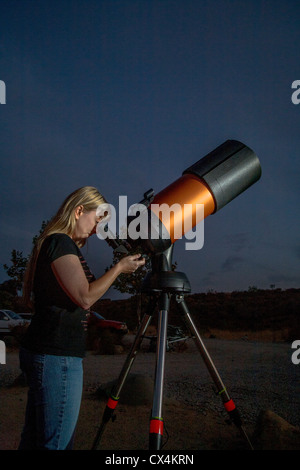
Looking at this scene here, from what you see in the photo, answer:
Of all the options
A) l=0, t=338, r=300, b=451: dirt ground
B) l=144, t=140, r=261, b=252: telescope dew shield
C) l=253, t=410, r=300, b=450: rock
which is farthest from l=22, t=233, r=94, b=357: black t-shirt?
l=253, t=410, r=300, b=450: rock

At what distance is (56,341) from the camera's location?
5.38 ft

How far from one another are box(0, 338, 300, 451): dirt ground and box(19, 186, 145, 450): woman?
150 cm

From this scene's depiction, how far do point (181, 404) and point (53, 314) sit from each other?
12.7ft

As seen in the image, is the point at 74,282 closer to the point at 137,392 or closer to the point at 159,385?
the point at 159,385

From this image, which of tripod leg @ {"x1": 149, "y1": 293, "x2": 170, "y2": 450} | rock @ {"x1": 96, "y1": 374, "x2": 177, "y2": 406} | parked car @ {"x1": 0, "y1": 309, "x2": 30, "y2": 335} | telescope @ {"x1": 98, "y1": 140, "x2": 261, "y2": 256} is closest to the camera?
tripod leg @ {"x1": 149, "y1": 293, "x2": 170, "y2": 450}

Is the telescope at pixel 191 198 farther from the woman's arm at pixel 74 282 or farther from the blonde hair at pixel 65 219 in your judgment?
the woman's arm at pixel 74 282

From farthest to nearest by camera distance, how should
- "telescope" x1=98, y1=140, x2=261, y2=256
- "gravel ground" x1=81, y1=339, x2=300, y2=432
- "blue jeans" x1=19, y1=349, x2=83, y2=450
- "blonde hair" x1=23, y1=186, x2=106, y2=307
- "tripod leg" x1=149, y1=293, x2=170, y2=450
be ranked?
"gravel ground" x1=81, y1=339, x2=300, y2=432 → "telescope" x1=98, y1=140, x2=261, y2=256 → "blonde hair" x1=23, y1=186, x2=106, y2=307 → "tripod leg" x1=149, y1=293, x2=170, y2=450 → "blue jeans" x1=19, y1=349, x2=83, y2=450

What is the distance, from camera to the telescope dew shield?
7.27 ft

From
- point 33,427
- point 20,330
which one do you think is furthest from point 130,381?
point 20,330

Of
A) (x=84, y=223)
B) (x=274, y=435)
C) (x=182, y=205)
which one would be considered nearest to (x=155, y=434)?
(x=84, y=223)

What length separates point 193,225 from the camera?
239cm

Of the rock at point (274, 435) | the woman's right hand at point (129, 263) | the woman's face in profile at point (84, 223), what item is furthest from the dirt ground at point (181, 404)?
the woman's face in profile at point (84, 223)

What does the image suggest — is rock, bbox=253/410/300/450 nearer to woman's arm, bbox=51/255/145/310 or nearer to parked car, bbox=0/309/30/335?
woman's arm, bbox=51/255/145/310

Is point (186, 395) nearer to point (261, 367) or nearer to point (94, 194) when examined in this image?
point (261, 367)
